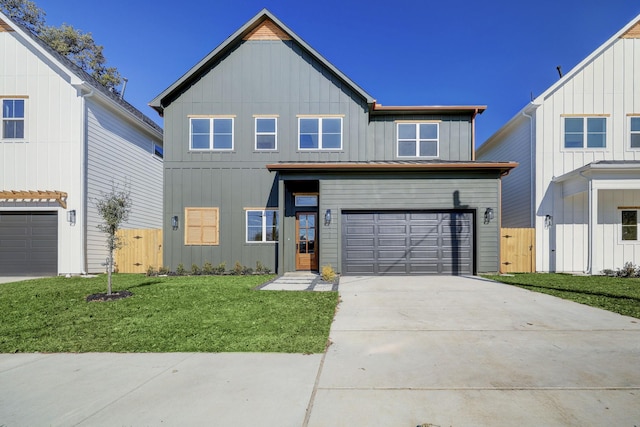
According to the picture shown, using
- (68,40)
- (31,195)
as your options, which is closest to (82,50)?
(68,40)

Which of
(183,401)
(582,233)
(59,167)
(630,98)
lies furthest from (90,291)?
(630,98)

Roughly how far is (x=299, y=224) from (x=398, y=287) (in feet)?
15.9

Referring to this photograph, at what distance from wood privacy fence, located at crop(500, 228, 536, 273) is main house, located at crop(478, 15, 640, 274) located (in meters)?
0.46

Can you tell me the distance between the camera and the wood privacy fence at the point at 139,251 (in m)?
12.3

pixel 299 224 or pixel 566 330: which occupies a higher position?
pixel 299 224

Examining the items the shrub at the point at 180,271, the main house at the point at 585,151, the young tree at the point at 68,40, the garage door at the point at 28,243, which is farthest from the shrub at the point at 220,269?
the young tree at the point at 68,40

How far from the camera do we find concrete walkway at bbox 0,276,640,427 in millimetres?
2635

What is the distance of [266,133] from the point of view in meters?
12.5

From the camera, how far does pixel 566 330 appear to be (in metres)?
4.84

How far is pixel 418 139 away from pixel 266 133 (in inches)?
226

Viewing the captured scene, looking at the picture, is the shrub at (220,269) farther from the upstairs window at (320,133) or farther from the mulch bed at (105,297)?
Result: the upstairs window at (320,133)

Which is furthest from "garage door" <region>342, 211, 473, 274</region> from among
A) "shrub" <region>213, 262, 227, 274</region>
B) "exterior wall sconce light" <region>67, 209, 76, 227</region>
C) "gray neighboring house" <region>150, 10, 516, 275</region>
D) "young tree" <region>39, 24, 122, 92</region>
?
"young tree" <region>39, 24, 122, 92</region>

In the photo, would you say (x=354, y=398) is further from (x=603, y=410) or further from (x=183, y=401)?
(x=603, y=410)

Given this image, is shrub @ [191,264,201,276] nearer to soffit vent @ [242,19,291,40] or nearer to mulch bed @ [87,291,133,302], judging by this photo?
mulch bed @ [87,291,133,302]
